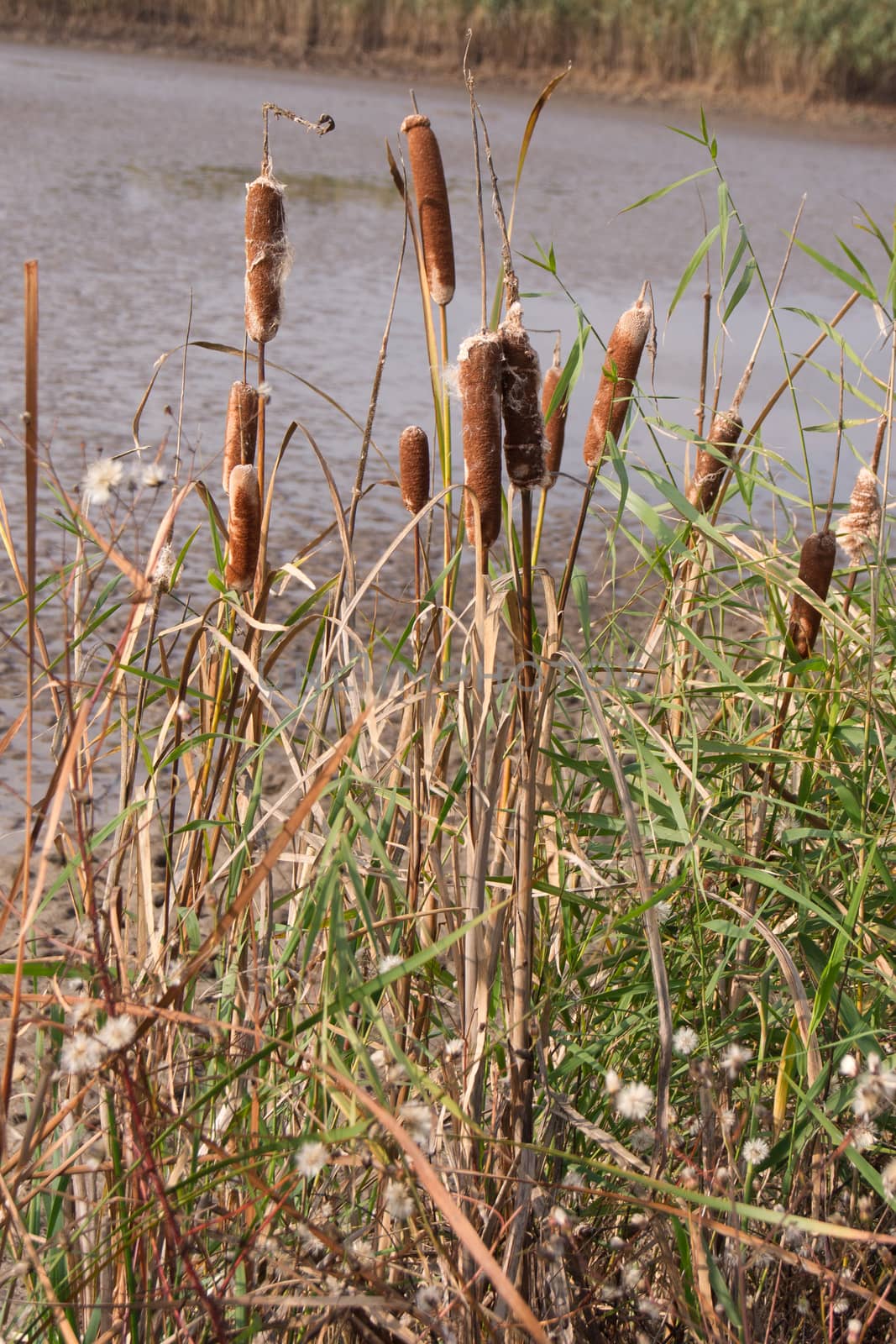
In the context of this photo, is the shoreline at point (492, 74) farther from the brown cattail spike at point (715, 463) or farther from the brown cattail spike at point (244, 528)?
the brown cattail spike at point (244, 528)

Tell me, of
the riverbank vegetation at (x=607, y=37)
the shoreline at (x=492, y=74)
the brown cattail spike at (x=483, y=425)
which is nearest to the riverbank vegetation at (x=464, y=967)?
the brown cattail spike at (x=483, y=425)

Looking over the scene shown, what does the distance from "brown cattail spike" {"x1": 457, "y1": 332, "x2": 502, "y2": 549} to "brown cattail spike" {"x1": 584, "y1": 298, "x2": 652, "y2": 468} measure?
0.67ft

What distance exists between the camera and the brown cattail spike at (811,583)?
145cm

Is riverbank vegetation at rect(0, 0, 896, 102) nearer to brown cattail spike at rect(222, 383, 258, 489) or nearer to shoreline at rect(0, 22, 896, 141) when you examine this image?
shoreline at rect(0, 22, 896, 141)

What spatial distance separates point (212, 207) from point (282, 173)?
1.63 meters

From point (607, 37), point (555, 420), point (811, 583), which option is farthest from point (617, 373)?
point (607, 37)

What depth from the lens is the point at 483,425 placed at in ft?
3.81

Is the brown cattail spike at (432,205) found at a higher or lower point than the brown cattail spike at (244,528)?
→ higher

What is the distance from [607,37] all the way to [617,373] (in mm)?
19300

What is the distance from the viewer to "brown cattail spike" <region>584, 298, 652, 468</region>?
1386 mm

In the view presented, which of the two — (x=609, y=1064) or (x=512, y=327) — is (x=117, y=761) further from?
(x=512, y=327)

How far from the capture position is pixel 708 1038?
145 centimetres

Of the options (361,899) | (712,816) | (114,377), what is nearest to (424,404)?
(114,377)

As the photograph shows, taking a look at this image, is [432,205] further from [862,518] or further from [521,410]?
[862,518]
